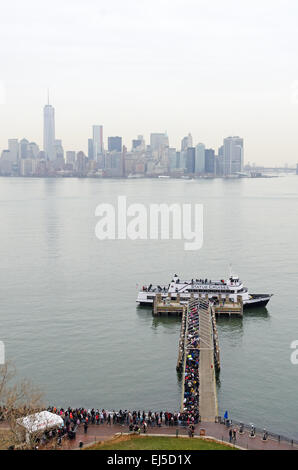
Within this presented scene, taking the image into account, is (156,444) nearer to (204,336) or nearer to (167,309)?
(204,336)

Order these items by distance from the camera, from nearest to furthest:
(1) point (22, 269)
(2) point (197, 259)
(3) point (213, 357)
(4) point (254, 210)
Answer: (3) point (213, 357), (1) point (22, 269), (2) point (197, 259), (4) point (254, 210)

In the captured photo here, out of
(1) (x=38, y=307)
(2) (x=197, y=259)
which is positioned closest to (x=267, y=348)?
(1) (x=38, y=307)

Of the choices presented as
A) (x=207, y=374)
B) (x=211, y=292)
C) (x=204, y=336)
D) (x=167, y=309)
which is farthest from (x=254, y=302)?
(x=207, y=374)

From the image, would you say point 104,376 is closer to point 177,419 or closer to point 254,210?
point 177,419

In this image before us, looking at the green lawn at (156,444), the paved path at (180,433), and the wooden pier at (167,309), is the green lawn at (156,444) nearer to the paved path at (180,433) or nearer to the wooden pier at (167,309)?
the paved path at (180,433)

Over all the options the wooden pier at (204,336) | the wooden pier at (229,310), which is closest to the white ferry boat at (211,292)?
the wooden pier at (204,336)

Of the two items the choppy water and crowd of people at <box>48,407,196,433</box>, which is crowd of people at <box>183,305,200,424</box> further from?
the choppy water

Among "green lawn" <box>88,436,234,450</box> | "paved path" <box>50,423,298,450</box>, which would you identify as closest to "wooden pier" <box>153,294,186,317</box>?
"paved path" <box>50,423,298,450</box>
